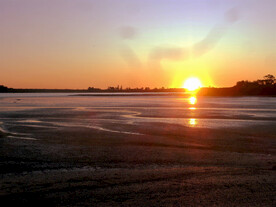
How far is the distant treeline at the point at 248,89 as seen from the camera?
111625 mm

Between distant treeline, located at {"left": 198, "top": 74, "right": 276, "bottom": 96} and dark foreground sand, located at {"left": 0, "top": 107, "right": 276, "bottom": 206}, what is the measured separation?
345 ft

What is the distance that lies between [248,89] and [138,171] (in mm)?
116549

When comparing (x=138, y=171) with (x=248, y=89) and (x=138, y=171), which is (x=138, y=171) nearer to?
(x=138, y=171)

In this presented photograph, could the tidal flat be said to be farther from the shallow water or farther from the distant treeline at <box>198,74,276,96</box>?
the distant treeline at <box>198,74,276,96</box>

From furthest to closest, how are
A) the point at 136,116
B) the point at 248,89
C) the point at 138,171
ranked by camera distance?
the point at 248,89, the point at 136,116, the point at 138,171

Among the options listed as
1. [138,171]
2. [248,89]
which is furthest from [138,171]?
[248,89]

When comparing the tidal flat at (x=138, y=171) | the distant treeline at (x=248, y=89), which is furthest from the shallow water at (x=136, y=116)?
the distant treeline at (x=248, y=89)

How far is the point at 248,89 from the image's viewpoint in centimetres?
11688

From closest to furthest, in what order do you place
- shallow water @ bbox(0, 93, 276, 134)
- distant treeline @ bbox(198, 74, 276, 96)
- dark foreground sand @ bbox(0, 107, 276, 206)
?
dark foreground sand @ bbox(0, 107, 276, 206), shallow water @ bbox(0, 93, 276, 134), distant treeline @ bbox(198, 74, 276, 96)

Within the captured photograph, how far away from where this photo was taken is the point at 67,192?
7.04 m

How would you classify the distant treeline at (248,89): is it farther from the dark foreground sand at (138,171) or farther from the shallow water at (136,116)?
the dark foreground sand at (138,171)

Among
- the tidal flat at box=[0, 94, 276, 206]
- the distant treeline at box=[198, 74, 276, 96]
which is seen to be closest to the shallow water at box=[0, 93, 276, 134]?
the tidal flat at box=[0, 94, 276, 206]

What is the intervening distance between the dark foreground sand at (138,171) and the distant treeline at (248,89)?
105 metres

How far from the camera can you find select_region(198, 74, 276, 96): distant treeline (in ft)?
366
